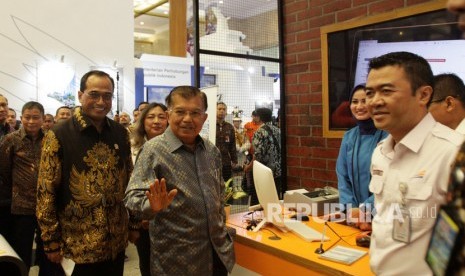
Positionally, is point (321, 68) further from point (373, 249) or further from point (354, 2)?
point (373, 249)

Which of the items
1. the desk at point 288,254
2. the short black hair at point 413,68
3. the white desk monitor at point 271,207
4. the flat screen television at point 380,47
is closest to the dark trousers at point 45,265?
the desk at point 288,254

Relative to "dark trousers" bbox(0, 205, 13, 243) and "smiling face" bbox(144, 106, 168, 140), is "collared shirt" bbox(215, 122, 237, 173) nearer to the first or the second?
"smiling face" bbox(144, 106, 168, 140)

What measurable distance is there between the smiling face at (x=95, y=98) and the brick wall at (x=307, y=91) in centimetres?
191

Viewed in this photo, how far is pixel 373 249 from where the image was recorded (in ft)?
4.89

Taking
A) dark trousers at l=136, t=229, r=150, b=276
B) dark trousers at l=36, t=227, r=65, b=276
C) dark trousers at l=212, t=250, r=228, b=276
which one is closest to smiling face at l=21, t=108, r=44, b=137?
dark trousers at l=36, t=227, r=65, b=276

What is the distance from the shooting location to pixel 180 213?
1.86m

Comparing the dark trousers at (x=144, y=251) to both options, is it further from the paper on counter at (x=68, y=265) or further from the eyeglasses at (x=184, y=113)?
the eyeglasses at (x=184, y=113)

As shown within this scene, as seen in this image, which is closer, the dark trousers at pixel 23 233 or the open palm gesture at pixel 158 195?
the open palm gesture at pixel 158 195

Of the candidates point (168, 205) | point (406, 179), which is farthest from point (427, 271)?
point (168, 205)

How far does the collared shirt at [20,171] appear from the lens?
322 centimetres

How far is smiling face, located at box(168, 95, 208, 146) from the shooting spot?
1.94 meters

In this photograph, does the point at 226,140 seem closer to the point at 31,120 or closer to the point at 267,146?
the point at 267,146

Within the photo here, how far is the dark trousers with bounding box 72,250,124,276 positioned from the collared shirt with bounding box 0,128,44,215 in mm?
1411

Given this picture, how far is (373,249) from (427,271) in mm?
211
